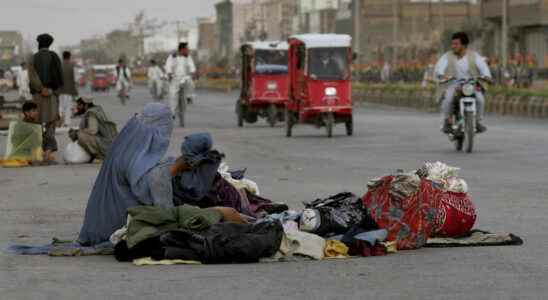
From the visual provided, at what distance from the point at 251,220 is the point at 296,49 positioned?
66.7 feet

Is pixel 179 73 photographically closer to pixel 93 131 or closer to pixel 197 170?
pixel 93 131

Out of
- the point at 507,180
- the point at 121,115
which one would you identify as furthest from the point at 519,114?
the point at 507,180

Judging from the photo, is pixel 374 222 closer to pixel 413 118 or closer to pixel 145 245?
pixel 145 245

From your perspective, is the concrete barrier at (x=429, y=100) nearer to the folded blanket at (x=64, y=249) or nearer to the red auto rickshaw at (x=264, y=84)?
the red auto rickshaw at (x=264, y=84)

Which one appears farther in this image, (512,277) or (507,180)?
(507,180)

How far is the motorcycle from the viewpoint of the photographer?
22.2 meters

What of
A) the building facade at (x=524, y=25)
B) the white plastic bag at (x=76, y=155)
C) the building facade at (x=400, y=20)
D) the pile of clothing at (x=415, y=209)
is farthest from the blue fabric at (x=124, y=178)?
the building facade at (x=400, y=20)

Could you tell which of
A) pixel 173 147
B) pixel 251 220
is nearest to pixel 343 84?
pixel 173 147

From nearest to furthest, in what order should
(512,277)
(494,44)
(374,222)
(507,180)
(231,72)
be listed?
(512,277) < (374,222) < (507,180) < (494,44) < (231,72)

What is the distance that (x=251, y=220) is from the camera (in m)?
10.4

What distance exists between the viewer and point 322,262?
951cm

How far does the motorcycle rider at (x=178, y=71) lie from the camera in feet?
108

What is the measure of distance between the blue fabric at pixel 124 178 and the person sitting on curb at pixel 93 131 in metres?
9.46

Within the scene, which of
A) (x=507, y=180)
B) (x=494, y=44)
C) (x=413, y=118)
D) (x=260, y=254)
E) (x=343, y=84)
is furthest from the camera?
(x=494, y=44)
